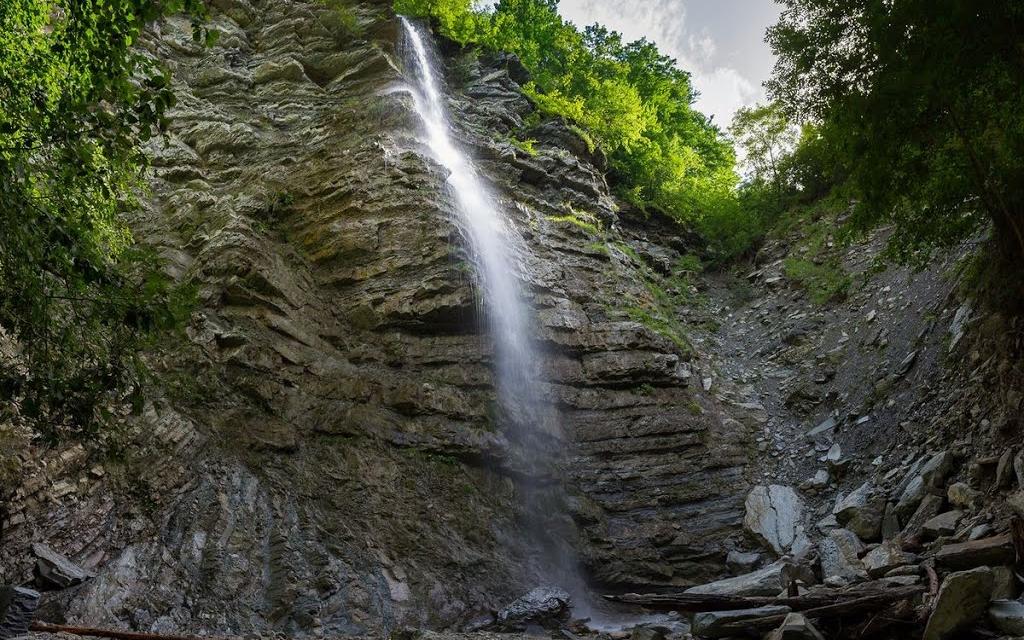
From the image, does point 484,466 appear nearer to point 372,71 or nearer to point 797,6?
point 797,6

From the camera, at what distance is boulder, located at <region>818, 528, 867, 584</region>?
6.37 metres

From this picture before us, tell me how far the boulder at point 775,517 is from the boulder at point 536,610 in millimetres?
3368

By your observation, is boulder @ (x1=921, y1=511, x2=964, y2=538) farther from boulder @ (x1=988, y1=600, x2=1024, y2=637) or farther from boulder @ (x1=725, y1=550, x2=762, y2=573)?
boulder @ (x1=725, y1=550, x2=762, y2=573)

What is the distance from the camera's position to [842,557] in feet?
23.6

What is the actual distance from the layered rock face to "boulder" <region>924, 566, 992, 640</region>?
212 inches

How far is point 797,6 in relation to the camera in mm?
7562

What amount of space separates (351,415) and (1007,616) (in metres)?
8.74

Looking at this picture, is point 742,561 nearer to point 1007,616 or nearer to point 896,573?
point 896,573

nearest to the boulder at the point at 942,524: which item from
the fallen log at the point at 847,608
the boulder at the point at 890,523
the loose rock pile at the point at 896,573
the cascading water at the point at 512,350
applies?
the loose rock pile at the point at 896,573

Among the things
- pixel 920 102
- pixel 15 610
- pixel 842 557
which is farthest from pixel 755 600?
pixel 15 610

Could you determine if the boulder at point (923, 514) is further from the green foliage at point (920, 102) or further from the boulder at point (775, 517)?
the green foliage at point (920, 102)

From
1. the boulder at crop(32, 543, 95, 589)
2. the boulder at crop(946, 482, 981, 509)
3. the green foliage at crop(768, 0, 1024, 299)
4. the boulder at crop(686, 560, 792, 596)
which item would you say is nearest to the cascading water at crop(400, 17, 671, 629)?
the boulder at crop(686, 560, 792, 596)

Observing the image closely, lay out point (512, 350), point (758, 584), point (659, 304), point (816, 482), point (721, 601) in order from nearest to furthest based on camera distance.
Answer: point (721, 601)
point (758, 584)
point (816, 482)
point (512, 350)
point (659, 304)

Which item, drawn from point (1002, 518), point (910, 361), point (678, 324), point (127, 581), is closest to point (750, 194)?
point (678, 324)
